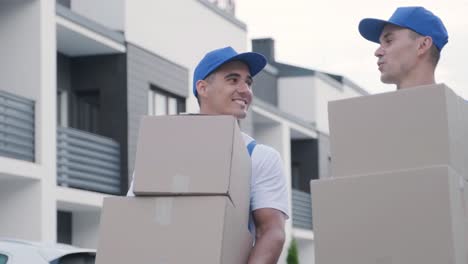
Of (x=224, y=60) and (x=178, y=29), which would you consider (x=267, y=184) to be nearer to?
(x=224, y=60)

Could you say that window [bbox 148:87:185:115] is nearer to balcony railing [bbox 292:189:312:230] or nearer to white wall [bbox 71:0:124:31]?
white wall [bbox 71:0:124:31]

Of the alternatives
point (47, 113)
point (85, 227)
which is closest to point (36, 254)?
point (47, 113)

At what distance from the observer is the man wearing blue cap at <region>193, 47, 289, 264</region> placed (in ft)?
17.2

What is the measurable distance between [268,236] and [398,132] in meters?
0.67

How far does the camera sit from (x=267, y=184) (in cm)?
536

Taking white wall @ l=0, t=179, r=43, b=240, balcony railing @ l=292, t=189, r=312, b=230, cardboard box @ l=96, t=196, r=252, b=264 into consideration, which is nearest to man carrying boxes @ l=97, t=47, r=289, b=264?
cardboard box @ l=96, t=196, r=252, b=264

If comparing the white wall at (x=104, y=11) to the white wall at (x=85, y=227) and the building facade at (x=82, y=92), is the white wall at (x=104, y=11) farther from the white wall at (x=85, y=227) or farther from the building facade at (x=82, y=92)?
the white wall at (x=85, y=227)

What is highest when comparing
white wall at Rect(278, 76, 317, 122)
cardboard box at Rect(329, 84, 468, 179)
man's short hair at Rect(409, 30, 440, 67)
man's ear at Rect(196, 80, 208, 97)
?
white wall at Rect(278, 76, 317, 122)

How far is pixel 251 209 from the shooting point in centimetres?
535

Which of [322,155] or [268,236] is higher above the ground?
[322,155]

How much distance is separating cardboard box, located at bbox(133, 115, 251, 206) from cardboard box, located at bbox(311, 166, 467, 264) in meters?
0.42

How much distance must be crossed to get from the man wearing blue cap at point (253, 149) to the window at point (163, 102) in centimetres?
2023

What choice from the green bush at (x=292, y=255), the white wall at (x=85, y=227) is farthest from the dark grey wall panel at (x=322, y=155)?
the white wall at (x=85, y=227)

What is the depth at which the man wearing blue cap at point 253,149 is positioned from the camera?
5.23 meters
